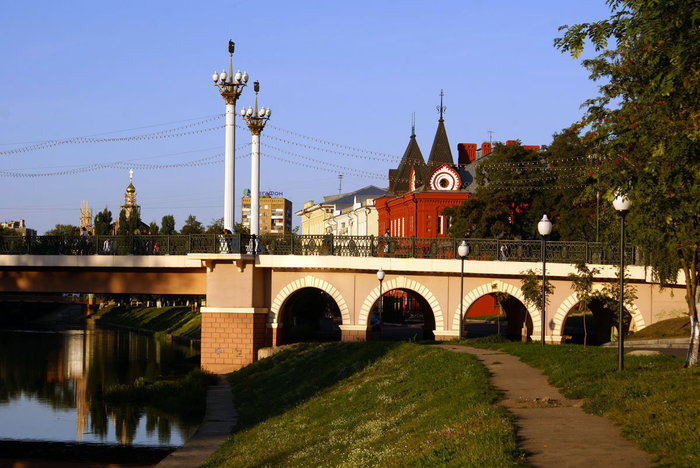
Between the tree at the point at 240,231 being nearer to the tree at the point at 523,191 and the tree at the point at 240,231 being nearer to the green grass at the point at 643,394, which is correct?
the tree at the point at 523,191

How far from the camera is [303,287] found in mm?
38719

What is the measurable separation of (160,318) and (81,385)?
4441 centimetres

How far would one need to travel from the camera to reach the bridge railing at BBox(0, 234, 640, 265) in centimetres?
3753

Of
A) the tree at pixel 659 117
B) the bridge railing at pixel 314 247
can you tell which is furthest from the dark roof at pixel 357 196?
the tree at pixel 659 117

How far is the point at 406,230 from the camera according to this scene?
70125 millimetres

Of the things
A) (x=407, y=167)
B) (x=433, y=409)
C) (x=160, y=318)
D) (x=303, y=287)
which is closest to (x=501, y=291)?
(x=303, y=287)

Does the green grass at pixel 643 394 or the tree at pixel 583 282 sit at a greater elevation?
the tree at pixel 583 282

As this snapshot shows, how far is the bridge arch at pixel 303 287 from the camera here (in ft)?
126

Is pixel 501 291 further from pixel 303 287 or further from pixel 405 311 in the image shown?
pixel 405 311

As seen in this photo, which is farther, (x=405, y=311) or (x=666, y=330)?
(x=405, y=311)

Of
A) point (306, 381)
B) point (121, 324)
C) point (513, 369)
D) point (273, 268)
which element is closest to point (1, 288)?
point (273, 268)

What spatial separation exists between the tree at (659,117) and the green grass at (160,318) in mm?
51067

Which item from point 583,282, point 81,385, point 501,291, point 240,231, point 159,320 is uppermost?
point 240,231

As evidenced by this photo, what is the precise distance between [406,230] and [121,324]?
38.1m
